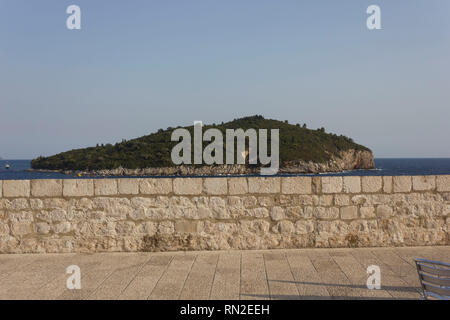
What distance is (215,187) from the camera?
5.15m

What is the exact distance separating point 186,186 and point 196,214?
0.43 metres

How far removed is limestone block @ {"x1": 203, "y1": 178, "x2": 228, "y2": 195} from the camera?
5.12 metres

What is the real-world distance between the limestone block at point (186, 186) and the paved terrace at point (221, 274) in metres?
0.86

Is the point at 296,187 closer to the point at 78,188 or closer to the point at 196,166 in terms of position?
the point at 78,188

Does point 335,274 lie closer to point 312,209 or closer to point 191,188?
point 312,209

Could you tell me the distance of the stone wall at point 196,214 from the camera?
5.06 meters

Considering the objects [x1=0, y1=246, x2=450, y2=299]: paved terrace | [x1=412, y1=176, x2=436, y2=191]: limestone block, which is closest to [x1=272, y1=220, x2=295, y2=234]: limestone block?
[x1=0, y1=246, x2=450, y2=299]: paved terrace

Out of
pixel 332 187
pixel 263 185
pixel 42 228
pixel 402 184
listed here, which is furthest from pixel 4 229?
pixel 402 184

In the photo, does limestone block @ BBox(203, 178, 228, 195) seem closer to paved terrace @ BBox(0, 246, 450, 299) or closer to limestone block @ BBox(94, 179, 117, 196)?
paved terrace @ BBox(0, 246, 450, 299)

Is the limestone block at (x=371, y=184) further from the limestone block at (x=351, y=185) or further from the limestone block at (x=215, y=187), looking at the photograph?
the limestone block at (x=215, y=187)

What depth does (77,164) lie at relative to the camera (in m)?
79.1

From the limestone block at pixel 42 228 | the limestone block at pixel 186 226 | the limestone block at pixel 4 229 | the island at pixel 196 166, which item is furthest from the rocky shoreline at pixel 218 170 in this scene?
the limestone block at pixel 186 226

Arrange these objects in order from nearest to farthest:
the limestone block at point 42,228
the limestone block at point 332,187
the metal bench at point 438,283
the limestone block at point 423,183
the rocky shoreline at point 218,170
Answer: the metal bench at point 438,283
the limestone block at point 42,228
the limestone block at point 332,187
the limestone block at point 423,183
the rocky shoreline at point 218,170

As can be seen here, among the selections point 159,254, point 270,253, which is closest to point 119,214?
point 159,254
